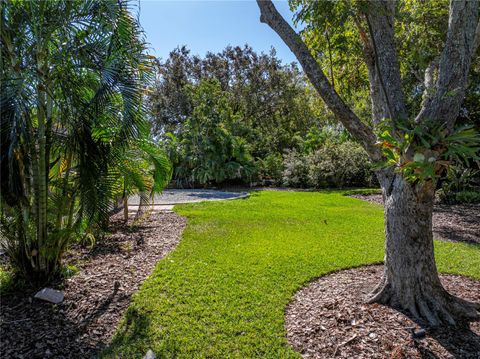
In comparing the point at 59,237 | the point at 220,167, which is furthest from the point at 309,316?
the point at 220,167

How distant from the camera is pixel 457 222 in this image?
762cm

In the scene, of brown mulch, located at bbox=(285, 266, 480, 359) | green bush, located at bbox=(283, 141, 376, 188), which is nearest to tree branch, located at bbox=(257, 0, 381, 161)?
brown mulch, located at bbox=(285, 266, 480, 359)

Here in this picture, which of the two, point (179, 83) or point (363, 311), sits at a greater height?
point (179, 83)

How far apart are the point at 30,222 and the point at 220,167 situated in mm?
10941

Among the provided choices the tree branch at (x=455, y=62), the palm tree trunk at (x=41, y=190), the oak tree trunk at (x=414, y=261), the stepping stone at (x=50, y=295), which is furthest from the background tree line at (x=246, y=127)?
the stepping stone at (x=50, y=295)

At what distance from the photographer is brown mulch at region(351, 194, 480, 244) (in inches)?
252

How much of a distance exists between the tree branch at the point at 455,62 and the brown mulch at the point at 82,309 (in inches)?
146

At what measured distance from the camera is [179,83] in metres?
21.3

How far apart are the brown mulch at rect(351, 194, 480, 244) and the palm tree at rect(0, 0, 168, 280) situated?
21.5 feet

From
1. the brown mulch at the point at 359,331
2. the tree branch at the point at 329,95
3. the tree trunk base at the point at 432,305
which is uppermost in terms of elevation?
the tree branch at the point at 329,95

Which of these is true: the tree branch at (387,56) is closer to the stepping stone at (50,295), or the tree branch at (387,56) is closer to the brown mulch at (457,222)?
the stepping stone at (50,295)

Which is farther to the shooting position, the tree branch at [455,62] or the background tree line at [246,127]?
the background tree line at [246,127]

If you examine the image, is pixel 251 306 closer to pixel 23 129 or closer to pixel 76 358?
pixel 76 358

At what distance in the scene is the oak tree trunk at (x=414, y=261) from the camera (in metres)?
2.95
